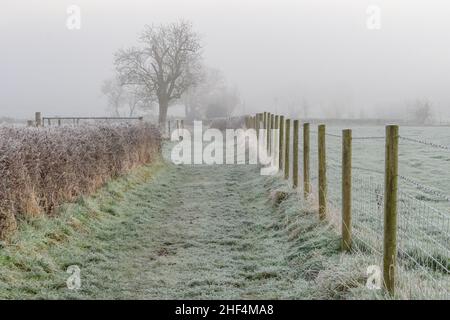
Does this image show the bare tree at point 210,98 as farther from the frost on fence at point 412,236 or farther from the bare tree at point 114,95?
the frost on fence at point 412,236

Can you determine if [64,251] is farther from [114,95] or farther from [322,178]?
[114,95]

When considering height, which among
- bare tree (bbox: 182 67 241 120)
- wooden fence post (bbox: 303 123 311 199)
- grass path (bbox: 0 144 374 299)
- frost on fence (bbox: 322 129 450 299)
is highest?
bare tree (bbox: 182 67 241 120)

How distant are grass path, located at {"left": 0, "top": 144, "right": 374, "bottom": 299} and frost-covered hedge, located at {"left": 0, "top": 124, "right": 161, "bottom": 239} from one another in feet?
0.92

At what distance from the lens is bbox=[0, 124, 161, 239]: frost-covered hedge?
6.91 meters

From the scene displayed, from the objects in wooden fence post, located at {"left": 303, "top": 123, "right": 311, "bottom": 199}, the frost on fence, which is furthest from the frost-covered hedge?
the frost on fence

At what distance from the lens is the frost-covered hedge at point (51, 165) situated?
6.91 metres

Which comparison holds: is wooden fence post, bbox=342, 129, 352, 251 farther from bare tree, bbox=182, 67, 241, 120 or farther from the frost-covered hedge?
bare tree, bbox=182, 67, 241, 120

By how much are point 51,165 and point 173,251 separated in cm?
251

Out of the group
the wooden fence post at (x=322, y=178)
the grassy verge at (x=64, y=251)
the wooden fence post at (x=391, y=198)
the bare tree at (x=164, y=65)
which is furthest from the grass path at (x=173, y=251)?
the bare tree at (x=164, y=65)

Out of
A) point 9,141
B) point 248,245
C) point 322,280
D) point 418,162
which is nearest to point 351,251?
point 322,280

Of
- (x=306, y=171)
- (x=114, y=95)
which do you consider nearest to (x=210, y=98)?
(x=114, y=95)

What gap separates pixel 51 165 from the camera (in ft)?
27.8

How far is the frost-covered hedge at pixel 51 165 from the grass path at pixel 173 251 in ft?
0.92

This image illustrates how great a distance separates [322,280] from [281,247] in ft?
7.05
